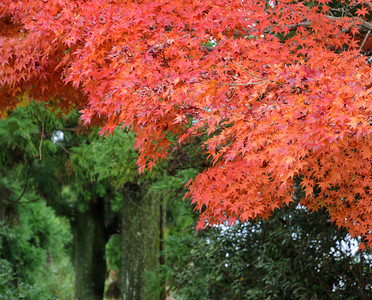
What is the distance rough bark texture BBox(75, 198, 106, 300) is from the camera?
12648 millimetres

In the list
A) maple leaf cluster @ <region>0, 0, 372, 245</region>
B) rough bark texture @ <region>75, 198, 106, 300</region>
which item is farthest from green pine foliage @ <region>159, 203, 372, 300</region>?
rough bark texture @ <region>75, 198, 106, 300</region>

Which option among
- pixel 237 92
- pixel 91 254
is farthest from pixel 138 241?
pixel 237 92

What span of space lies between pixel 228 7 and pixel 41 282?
1167 cm

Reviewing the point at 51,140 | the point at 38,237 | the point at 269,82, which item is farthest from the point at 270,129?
the point at 38,237

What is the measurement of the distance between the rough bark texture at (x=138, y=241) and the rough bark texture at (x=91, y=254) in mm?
2689

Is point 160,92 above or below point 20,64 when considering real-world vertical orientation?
below

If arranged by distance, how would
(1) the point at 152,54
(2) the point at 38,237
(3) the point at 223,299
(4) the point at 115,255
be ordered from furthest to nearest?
(4) the point at 115,255, (2) the point at 38,237, (3) the point at 223,299, (1) the point at 152,54

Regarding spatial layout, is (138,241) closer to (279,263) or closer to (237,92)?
A: (279,263)

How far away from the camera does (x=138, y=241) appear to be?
33.6 ft

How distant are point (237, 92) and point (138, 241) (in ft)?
21.7

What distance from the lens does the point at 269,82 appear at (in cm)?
397

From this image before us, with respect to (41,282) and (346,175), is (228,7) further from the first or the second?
(41,282)

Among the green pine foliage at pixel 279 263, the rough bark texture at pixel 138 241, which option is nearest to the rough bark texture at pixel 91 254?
the rough bark texture at pixel 138 241

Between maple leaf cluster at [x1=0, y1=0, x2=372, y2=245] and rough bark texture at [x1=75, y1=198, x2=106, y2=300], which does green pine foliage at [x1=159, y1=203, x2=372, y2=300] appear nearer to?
maple leaf cluster at [x1=0, y1=0, x2=372, y2=245]
